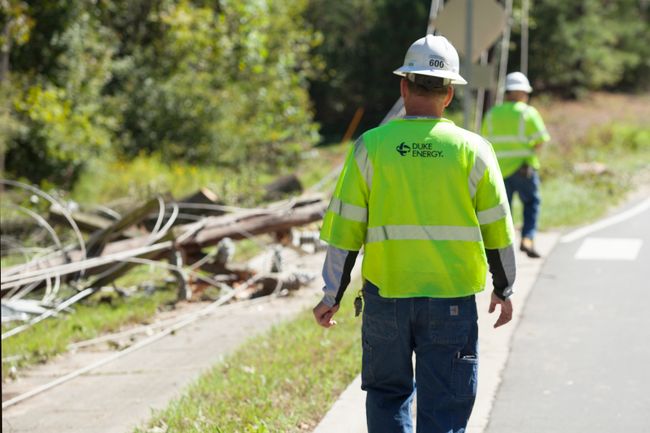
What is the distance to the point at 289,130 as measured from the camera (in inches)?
969

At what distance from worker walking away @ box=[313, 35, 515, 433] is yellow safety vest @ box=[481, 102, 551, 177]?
23.0ft

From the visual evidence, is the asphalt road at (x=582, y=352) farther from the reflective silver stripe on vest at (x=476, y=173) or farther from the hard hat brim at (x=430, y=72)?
the hard hat brim at (x=430, y=72)

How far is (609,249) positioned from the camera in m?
12.0

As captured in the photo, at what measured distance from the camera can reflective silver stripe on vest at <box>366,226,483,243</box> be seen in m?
4.26

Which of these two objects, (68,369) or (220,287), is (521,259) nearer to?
(220,287)

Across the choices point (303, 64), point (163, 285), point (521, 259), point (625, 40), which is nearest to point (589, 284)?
point (521, 259)


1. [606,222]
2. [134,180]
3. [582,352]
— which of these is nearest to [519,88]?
[606,222]

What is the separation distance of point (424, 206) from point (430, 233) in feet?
0.36

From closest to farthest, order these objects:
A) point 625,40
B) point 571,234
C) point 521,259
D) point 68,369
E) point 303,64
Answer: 1. point 68,369
2. point 521,259
3. point 571,234
4. point 303,64
5. point 625,40

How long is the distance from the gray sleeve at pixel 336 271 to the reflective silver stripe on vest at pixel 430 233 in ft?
0.54

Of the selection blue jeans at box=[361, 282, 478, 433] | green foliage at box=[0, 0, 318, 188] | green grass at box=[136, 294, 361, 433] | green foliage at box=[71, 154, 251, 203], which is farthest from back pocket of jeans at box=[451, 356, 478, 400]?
green foliage at box=[0, 0, 318, 188]

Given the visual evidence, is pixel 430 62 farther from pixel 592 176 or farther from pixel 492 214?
pixel 592 176

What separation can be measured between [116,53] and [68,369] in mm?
14854

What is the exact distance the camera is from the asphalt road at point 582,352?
5.82m
